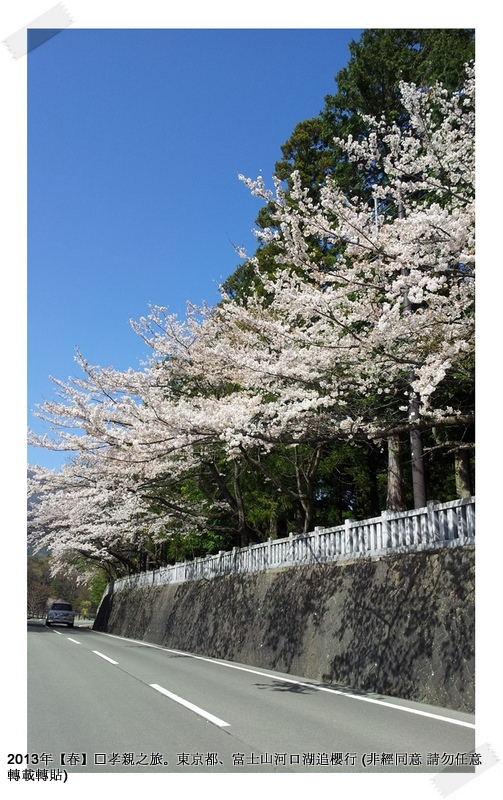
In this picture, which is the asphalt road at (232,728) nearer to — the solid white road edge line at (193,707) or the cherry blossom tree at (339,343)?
the solid white road edge line at (193,707)

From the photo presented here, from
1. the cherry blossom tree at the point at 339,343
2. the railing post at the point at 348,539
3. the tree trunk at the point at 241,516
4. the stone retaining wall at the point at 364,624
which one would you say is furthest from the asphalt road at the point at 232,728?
the tree trunk at the point at 241,516

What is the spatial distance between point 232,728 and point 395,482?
30.8ft

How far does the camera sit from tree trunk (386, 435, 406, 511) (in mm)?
14180

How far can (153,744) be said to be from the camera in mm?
5402

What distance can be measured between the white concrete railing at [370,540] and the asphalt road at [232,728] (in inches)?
95.9

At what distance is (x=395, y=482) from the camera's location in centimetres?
1460

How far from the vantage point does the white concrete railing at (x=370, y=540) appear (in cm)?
909

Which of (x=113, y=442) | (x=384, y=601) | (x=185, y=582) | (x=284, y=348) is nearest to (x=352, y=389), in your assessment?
(x=284, y=348)

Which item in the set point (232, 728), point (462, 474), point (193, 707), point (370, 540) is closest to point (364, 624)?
point (370, 540)

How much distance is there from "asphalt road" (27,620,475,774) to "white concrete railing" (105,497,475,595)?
7.99 feet

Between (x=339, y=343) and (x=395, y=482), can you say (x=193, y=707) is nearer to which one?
(x=339, y=343)
